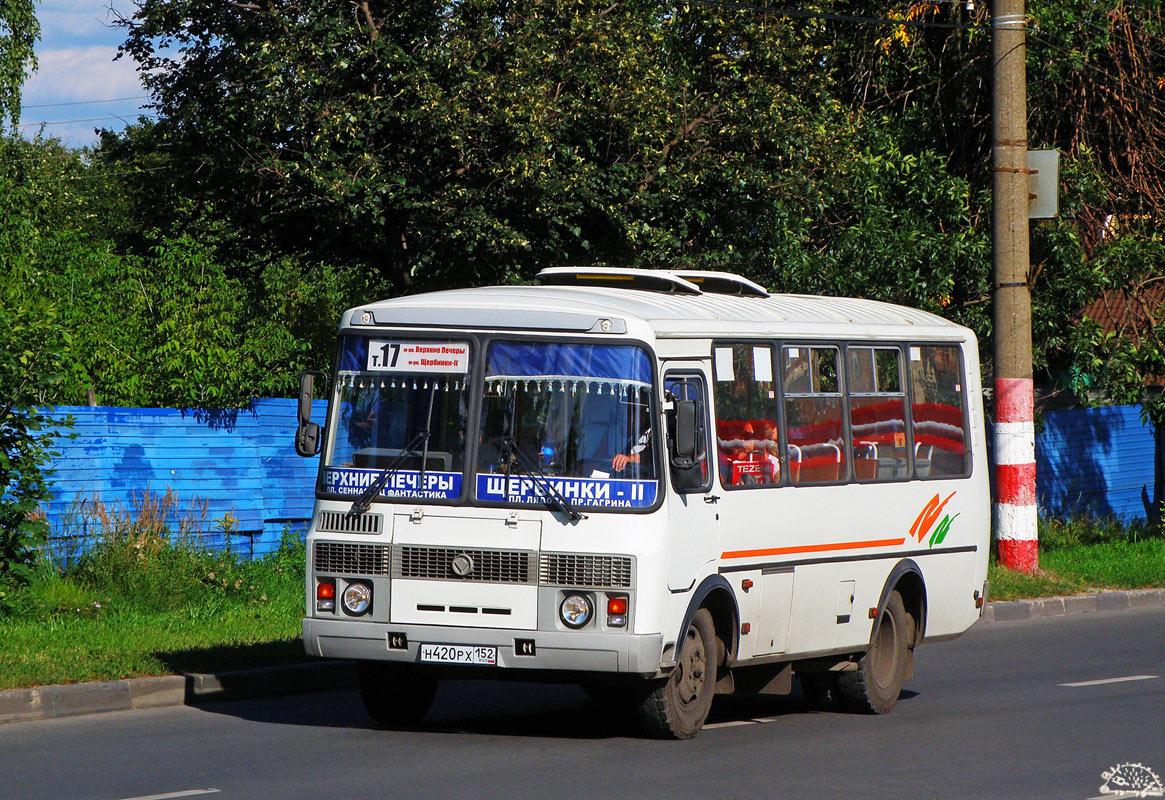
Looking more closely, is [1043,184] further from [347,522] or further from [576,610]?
[347,522]

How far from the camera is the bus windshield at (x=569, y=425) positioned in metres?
9.02

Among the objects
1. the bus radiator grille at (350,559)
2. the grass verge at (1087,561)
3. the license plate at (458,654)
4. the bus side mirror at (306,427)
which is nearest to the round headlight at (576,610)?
the license plate at (458,654)

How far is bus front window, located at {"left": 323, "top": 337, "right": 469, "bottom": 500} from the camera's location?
9.27 m

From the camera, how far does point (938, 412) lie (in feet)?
39.4

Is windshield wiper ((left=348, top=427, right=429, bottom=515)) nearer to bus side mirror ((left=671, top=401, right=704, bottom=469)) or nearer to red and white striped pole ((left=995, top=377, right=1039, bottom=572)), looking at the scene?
bus side mirror ((left=671, top=401, right=704, bottom=469))

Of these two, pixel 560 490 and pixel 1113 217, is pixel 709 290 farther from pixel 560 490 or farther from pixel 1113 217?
pixel 1113 217

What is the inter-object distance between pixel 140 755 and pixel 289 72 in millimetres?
9904

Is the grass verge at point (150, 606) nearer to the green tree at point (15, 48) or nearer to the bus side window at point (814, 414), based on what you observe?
the bus side window at point (814, 414)

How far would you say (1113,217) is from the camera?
75.3ft

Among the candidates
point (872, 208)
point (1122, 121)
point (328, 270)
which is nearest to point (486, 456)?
point (872, 208)

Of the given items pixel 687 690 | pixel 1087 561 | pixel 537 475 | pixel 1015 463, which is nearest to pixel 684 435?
pixel 537 475

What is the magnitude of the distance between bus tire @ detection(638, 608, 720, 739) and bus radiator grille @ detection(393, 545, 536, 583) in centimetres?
102

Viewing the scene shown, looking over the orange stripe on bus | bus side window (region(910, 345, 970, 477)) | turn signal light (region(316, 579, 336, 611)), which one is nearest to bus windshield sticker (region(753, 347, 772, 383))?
the orange stripe on bus

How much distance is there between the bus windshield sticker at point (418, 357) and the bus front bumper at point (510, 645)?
149cm
